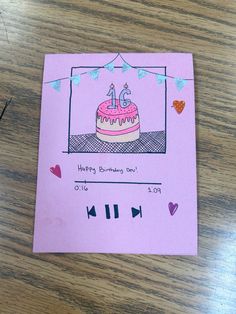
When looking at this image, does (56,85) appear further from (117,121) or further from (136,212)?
(136,212)

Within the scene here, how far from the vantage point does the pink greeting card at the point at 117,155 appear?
594 mm

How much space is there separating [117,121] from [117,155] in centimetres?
5

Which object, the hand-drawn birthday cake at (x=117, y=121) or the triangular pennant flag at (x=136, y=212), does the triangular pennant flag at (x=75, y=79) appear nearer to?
the hand-drawn birthday cake at (x=117, y=121)

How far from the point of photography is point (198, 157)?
608mm

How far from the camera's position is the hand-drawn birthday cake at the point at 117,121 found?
2.00 ft

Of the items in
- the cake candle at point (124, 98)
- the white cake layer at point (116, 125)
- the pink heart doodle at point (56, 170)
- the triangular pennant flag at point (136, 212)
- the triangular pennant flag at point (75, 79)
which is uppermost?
the triangular pennant flag at point (75, 79)

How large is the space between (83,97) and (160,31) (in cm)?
15

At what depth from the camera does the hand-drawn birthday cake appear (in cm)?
61

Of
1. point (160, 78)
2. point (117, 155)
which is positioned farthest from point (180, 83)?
point (117, 155)

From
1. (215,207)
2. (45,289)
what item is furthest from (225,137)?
(45,289)

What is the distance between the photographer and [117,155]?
608 mm

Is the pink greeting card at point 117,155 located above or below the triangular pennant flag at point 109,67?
below

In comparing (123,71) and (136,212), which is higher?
(123,71)

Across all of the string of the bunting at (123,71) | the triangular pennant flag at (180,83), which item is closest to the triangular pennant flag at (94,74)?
the string of the bunting at (123,71)
